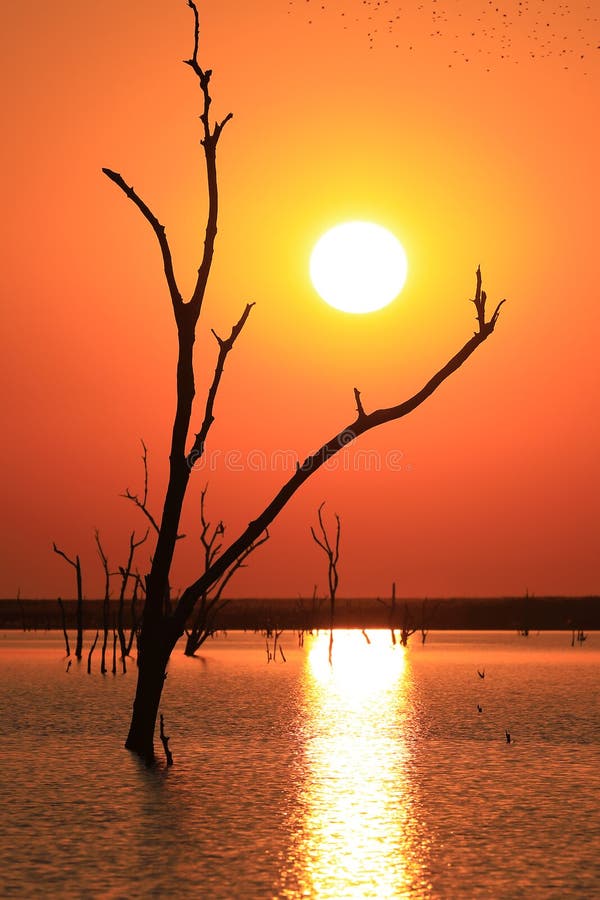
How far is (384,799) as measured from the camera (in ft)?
36.4

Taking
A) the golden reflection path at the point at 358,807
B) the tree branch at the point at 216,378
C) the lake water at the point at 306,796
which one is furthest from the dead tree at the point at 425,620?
the tree branch at the point at 216,378

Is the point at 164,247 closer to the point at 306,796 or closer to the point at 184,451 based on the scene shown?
the point at 184,451

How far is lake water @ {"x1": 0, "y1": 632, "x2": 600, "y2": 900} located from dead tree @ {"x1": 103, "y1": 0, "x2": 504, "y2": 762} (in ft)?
3.23

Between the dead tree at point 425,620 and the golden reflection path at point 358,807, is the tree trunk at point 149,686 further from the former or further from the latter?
the dead tree at point 425,620

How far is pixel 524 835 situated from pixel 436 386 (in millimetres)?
5400

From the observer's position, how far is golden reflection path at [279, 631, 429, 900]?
820 centimetres

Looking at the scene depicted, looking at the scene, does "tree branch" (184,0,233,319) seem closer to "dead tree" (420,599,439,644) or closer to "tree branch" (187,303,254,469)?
"tree branch" (187,303,254,469)

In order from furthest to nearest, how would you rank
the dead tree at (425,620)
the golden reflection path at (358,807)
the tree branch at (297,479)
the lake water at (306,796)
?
the dead tree at (425,620) < the tree branch at (297,479) < the lake water at (306,796) < the golden reflection path at (358,807)

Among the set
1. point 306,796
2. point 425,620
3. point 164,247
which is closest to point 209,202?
point 164,247

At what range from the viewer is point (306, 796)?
37.0 ft

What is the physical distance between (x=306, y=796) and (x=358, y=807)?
70 cm

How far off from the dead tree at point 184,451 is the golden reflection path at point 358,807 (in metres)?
1.91

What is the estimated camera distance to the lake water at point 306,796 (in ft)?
27.3

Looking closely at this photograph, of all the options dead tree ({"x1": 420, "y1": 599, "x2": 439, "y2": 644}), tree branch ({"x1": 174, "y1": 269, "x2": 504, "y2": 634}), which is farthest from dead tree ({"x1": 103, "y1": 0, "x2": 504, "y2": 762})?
dead tree ({"x1": 420, "y1": 599, "x2": 439, "y2": 644})
